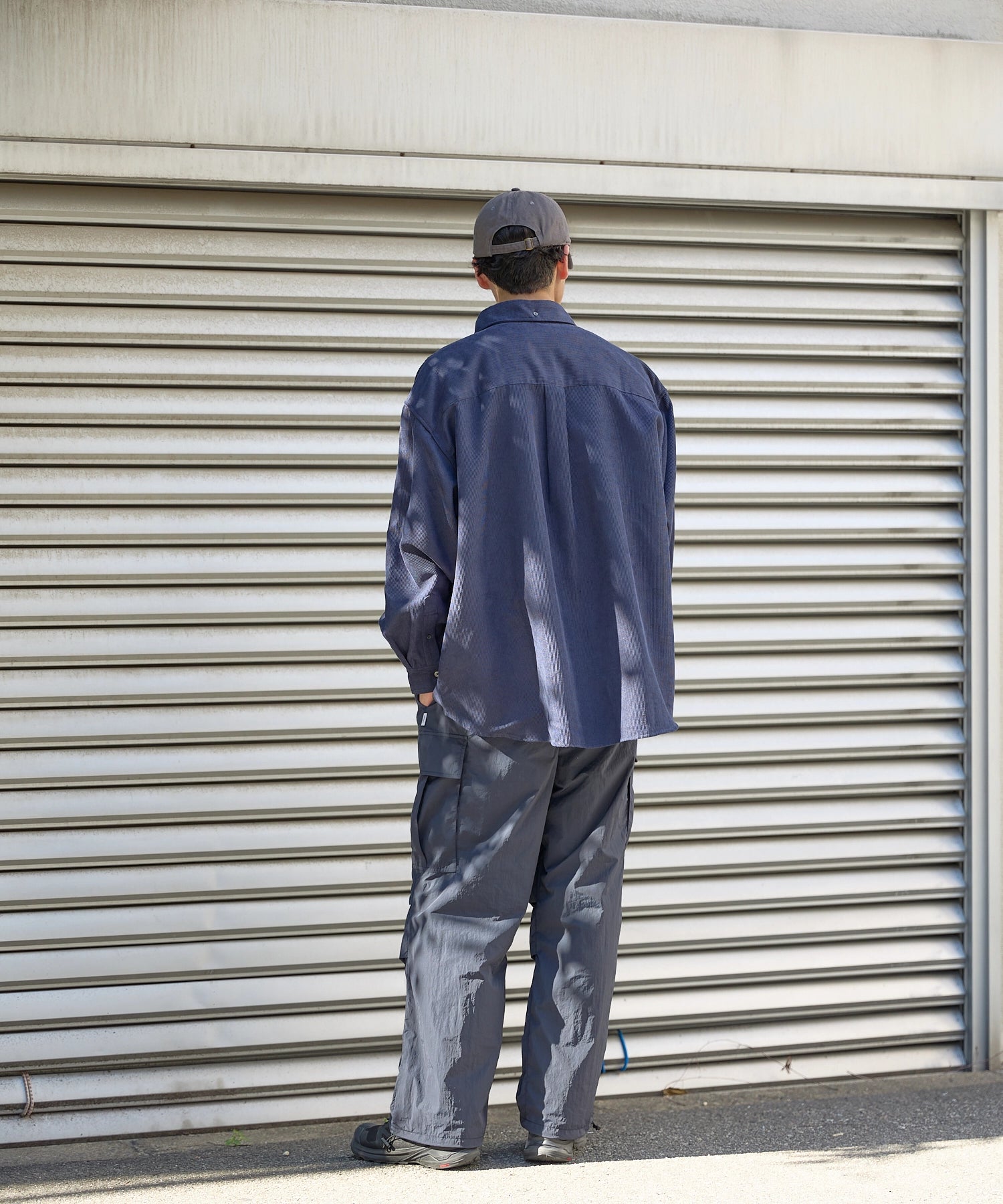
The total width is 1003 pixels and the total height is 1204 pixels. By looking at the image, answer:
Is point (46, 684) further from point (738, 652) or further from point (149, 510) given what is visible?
point (738, 652)

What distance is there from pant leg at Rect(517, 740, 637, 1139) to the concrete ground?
16 centimetres

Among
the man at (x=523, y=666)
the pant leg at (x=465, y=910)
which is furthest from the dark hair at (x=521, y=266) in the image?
the pant leg at (x=465, y=910)

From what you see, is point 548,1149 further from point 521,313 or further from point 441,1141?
point 521,313

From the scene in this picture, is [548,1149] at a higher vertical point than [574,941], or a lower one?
lower

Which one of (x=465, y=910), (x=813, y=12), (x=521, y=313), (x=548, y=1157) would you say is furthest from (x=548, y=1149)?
(x=813, y=12)

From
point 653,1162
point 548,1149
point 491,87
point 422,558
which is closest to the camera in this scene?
point 422,558

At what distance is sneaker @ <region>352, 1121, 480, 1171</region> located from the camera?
9.07ft

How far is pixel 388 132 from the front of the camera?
348 cm

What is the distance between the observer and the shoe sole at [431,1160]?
2764mm

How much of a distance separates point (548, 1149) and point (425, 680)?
108 cm

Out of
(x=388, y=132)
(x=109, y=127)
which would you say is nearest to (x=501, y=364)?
(x=388, y=132)

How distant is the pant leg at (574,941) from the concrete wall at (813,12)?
221 cm

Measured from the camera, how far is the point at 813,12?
12.5 ft

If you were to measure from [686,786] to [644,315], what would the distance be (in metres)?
1.40
